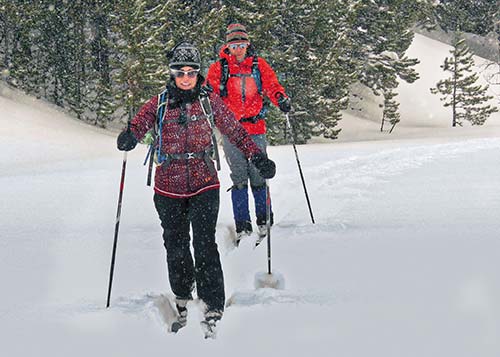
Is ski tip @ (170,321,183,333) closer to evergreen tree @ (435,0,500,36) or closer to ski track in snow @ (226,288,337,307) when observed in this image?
ski track in snow @ (226,288,337,307)

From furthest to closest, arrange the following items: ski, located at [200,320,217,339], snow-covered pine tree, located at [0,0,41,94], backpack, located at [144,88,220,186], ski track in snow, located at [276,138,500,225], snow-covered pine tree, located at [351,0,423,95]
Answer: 1. snow-covered pine tree, located at [351,0,423,95]
2. snow-covered pine tree, located at [0,0,41,94]
3. ski track in snow, located at [276,138,500,225]
4. backpack, located at [144,88,220,186]
5. ski, located at [200,320,217,339]

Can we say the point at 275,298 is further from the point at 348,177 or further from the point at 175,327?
the point at 348,177

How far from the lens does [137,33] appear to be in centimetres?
2236

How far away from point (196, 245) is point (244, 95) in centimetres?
265

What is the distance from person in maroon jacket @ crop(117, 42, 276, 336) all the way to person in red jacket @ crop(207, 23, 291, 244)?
2176mm

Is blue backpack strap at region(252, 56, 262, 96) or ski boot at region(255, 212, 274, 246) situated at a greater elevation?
blue backpack strap at region(252, 56, 262, 96)

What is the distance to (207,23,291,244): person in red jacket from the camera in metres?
6.29

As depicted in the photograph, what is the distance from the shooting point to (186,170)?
160 inches

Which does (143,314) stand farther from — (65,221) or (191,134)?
(65,221)

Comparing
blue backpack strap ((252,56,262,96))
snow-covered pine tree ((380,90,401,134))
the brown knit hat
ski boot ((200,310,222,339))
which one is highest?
the brown knit hat

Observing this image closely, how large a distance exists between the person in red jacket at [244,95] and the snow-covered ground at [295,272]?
0.31 meters

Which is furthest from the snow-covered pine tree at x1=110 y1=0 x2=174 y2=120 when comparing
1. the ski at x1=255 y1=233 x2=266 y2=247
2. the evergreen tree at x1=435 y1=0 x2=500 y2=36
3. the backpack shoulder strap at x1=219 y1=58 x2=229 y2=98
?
the evergreen tree at x1=435 y1=0 x2=500 y2=36

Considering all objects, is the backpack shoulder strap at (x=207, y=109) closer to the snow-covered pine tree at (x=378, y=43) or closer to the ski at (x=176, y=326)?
the ski at (x=176, y=326)

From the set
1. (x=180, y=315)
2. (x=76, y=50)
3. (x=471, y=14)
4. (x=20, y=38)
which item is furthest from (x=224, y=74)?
(x=471, y=14)
